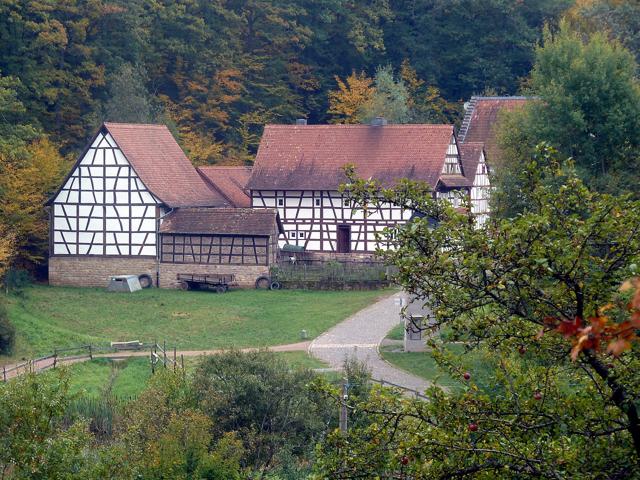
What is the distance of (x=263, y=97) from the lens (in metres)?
62.3

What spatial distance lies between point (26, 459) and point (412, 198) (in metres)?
8.51

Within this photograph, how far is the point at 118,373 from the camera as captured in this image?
94.0 ft

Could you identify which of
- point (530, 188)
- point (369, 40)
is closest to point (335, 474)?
point (530, 188)

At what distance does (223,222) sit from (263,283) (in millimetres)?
2725

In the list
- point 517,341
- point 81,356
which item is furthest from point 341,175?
point 517,341

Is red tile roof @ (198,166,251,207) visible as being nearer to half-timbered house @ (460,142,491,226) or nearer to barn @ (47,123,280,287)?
barn @ (47,123,280,287)

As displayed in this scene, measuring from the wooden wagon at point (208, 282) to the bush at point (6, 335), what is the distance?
10.6 m

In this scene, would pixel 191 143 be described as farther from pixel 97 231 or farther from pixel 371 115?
pixel 97 231

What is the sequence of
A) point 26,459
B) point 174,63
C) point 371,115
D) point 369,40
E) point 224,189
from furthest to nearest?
A: point 369,40 → point 174,63 → point 371,115 → point 224,189 → point 26,459

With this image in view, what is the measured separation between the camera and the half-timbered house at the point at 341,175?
42.9 metres

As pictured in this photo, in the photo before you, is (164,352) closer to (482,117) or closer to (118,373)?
(118,373)

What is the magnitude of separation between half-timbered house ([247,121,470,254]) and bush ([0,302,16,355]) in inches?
608

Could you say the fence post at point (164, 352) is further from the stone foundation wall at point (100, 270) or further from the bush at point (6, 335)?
the stone foundation wall at point (100, 270)

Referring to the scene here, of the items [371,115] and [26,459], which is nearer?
[26,459]
